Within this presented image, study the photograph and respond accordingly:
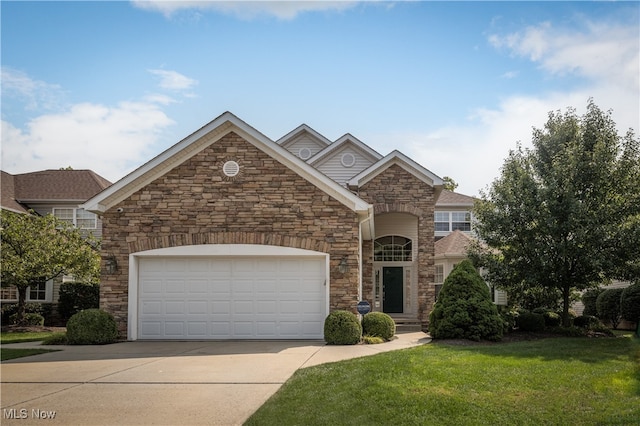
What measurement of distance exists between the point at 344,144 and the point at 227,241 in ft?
34.5

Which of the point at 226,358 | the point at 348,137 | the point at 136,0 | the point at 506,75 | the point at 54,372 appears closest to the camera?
the point at 54,372

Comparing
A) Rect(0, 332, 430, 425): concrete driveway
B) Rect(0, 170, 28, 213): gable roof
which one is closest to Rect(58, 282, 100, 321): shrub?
Rect(0, 170, 28, 213): gable roof

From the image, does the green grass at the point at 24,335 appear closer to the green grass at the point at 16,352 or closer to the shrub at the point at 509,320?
the green grass at the point at 16,352

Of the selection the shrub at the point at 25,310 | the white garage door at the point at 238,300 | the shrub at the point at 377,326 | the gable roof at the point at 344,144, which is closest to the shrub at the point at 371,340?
the shrub at the point at 377,326

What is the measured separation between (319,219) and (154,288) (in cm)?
500

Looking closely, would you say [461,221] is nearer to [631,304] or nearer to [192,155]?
[631,304]

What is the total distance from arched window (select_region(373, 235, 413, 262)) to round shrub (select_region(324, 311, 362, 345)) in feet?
34.1

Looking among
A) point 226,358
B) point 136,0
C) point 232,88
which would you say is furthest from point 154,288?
point 136,0

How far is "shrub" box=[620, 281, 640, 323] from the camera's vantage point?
73.1ft

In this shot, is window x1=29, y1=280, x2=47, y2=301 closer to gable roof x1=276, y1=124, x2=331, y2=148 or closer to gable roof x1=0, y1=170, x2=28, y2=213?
gable roof x1=0, y1=170, x2=28, y2=213

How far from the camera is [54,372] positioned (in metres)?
11.9

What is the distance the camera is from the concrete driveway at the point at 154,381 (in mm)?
8516

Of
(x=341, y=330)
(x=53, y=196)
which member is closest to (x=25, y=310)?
(x=53, y=196)

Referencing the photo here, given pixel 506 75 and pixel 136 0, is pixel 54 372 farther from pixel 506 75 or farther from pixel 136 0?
pixel 506 75
